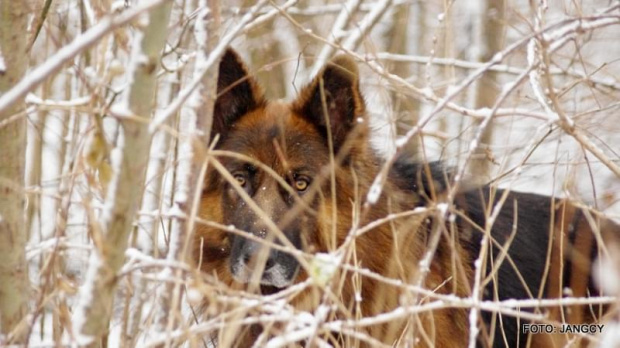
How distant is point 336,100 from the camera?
493 cm

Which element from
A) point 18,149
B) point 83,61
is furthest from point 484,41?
point 18,149

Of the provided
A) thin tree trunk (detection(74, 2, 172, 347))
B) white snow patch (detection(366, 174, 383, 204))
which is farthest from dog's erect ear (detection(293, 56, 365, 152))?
thin tree trunk (detection(74, 2, 172, 347))

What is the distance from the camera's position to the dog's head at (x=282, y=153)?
459cm

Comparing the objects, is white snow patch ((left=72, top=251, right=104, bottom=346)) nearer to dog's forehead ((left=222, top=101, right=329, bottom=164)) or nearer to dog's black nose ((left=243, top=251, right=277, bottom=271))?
dog's black nose ((left=243, top=251, right=277, bottom=271))

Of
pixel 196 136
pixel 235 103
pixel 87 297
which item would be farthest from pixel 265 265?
pixel 87 297

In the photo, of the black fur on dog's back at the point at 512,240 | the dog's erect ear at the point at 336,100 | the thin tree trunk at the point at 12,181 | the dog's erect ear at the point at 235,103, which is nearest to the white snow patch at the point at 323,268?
the thin tree trunk at the point at 12,181

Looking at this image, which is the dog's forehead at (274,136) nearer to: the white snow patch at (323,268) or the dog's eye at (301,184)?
the dog's eye at (301,184)

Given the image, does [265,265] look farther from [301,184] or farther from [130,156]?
[130,156]

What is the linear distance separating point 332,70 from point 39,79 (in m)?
2.78

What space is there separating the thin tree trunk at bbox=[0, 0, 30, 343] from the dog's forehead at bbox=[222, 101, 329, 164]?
5.29 ft

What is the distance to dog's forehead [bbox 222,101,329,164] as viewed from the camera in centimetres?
499

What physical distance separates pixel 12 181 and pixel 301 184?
1805 mm

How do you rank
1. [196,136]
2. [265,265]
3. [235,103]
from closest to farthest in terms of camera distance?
[196,136] → [265,265] → [235,103]

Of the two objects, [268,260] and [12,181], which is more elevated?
[12,181]
